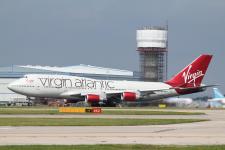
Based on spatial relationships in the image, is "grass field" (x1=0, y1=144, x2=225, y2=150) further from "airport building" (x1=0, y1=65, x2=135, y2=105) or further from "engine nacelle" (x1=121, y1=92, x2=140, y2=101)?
"airport building" (x1=0, y1=65, x2=135, y2=105)

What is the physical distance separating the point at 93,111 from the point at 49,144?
3783 cm

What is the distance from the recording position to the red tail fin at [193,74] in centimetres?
9806

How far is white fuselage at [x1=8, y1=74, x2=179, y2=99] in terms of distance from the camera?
290ft

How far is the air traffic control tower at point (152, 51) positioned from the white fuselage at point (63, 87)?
5909 cm

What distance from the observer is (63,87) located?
88.9 meters

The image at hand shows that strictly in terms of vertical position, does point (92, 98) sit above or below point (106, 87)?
below

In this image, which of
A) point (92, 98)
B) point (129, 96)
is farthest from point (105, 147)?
point (129, 96)

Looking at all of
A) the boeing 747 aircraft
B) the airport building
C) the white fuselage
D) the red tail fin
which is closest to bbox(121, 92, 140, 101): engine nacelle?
the boeing 747 aircraft

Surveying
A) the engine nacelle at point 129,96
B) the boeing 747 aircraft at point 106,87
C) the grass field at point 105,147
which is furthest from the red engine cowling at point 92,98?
the grass field at point 105,147

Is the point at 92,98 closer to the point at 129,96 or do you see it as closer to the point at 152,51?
the point at 129,96

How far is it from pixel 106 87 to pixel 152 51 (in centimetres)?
6346

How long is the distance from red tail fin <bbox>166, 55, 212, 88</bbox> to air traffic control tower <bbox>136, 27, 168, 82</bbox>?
54.8m

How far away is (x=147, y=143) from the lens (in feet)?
88.0

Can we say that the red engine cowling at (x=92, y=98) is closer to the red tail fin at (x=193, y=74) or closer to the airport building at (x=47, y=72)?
the red tail fin at (x=193, y=74)
